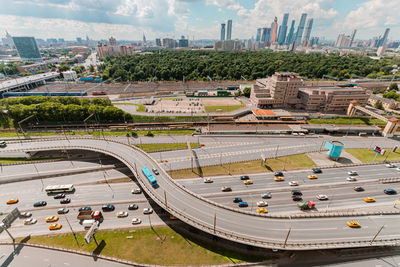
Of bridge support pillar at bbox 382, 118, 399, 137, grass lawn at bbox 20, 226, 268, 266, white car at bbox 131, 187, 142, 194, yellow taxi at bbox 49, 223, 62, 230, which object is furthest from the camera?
bridge support pillar at bbox 382, 118, 399, 137

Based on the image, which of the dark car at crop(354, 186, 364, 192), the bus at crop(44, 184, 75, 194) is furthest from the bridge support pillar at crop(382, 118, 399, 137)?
the bus at crop(44, 184, 75, 194)

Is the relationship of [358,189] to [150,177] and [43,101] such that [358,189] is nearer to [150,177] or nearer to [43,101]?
[150,177]

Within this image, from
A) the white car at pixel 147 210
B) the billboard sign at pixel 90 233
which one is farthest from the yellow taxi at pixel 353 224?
the billboard sign at pixel 90 233

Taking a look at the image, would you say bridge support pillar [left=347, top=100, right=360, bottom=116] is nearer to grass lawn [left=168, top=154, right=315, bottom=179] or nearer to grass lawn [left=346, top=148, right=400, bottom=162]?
grass lawn [left=346, top=148, right=400, bottom=162]

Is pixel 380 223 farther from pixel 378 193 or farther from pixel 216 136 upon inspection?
pixel 216 136

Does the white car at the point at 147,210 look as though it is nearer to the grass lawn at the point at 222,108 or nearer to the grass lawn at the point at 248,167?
the grass lawn at the point at 248,167
